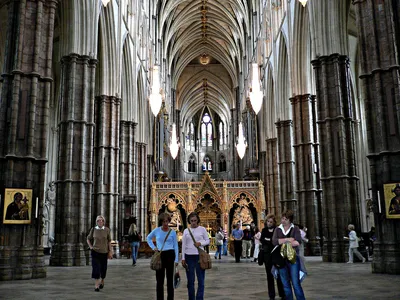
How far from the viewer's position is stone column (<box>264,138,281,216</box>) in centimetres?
2852

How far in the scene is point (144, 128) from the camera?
29.1 metres

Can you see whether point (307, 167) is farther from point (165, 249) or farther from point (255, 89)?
point (165, 249)

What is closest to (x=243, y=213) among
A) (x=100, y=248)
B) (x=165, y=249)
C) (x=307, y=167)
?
(x=307, y=167)

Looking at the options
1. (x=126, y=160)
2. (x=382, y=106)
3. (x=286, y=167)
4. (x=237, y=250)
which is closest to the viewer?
(x=382, y=106)

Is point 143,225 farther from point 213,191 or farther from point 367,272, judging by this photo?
point 367,272

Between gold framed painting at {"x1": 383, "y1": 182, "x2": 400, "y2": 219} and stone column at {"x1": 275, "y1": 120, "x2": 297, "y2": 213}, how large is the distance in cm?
1209

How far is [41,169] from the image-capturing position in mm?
11797

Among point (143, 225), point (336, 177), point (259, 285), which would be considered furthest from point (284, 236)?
point (143, 225)

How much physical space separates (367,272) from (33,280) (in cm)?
837

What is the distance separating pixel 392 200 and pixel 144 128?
2026 centimetres

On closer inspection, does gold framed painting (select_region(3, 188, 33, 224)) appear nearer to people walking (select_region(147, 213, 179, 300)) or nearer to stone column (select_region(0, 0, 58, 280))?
stone column (select_region(0, 0, 58, 280))

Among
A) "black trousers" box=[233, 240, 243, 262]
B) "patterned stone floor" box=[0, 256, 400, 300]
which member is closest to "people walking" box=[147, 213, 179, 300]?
"patterned stone floor" box=[0, 256, 400, 300]

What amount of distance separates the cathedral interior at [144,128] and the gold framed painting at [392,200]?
0.03 metres

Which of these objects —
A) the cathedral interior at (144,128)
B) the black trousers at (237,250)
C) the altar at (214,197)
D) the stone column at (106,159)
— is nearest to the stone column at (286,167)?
the cathedral interior at (144,128)
